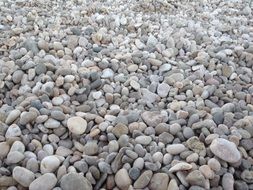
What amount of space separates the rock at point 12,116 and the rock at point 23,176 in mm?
253

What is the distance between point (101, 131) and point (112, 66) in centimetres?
50

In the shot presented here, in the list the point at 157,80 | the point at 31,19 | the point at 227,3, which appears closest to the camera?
the point at 157,80

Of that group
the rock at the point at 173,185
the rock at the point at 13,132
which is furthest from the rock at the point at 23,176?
the rock at the point at 173,185

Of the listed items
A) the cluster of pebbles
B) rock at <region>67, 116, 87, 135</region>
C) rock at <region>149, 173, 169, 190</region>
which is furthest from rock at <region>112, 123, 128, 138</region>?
rock at <region>149, 173, 169, 190</region>

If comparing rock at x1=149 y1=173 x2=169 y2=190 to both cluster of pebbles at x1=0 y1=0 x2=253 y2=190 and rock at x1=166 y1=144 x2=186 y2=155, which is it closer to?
cluster of pebbles at x1=0 y1=0 x2=253 y2=190

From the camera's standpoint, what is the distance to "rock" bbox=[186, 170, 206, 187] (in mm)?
1248

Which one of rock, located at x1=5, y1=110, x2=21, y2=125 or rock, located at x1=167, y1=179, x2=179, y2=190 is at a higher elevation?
rock, located at x1=167, y1=179, x2=179, y2=190

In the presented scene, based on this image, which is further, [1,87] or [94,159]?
[1,87]

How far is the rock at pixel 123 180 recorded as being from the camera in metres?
1.26

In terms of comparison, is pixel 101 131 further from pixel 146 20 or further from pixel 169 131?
pixel 146 20

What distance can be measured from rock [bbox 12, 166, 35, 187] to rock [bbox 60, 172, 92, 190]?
0.10 meters

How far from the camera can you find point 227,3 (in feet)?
9.21

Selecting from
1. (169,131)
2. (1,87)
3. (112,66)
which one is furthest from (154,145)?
(1,87)

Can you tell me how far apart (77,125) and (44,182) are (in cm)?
27
